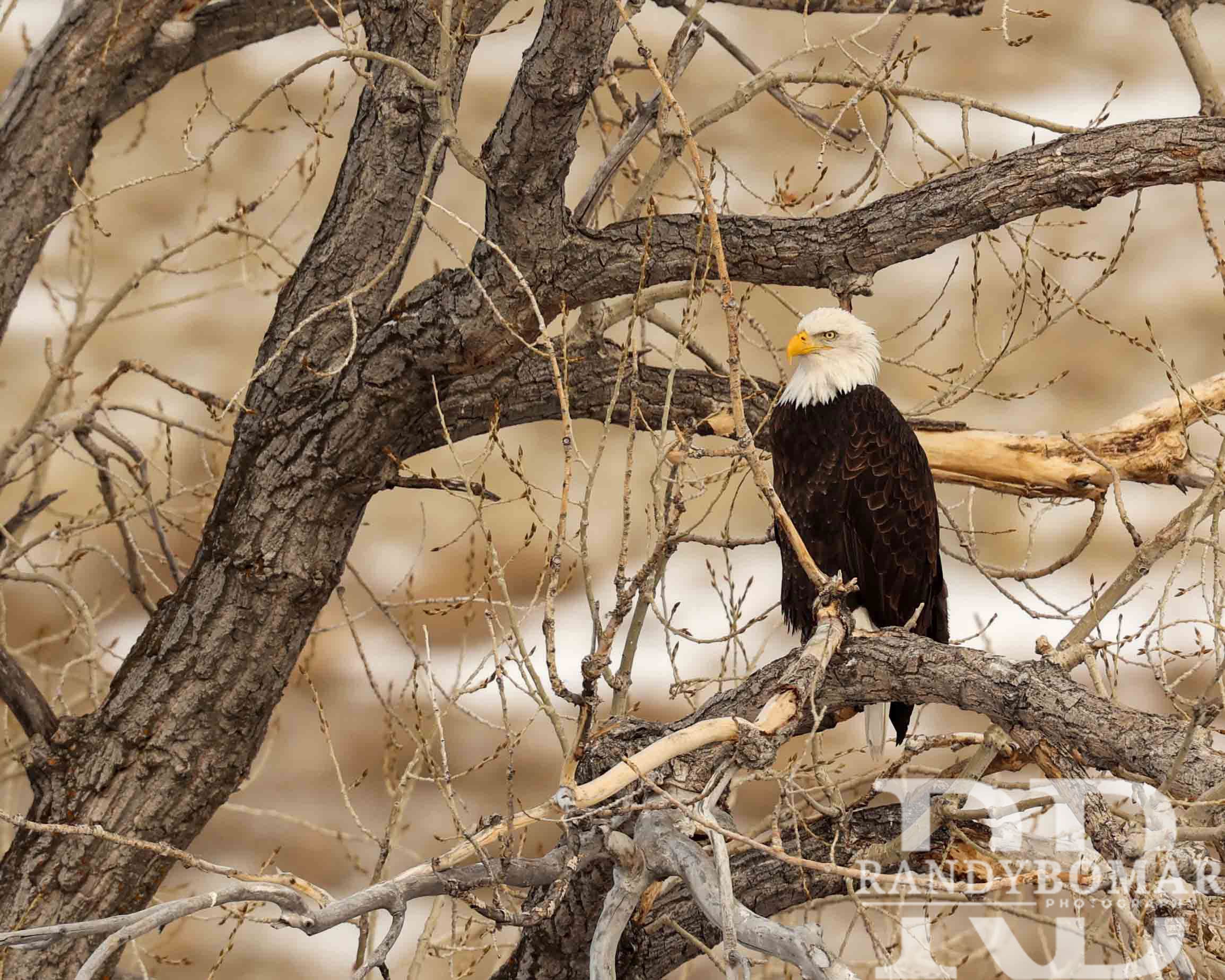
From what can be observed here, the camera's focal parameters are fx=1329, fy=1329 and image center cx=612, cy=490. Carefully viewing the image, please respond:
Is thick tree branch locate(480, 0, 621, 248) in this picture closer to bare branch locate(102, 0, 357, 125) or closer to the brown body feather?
the brown body feather

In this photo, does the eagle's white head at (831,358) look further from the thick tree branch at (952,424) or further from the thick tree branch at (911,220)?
the thick tree branch at (911,220)

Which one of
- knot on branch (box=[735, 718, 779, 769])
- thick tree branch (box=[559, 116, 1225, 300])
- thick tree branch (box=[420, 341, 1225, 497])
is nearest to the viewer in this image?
knot on branch (box=[735, 718, 779, 769])

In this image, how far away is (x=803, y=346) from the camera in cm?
359

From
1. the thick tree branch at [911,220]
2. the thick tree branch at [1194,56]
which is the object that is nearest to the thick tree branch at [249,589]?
the thick tree branch at [911,220]

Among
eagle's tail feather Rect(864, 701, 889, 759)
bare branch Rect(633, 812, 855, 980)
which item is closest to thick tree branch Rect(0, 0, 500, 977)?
bare branch Rect(633, 812, 855, 980)

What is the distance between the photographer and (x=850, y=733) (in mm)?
9484

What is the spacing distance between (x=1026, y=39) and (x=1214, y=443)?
8911 mm

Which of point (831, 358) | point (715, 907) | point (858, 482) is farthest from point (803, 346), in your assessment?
point (715, 907)

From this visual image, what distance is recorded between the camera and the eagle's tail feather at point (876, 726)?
379 centimetres

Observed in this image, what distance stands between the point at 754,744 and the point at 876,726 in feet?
5.50

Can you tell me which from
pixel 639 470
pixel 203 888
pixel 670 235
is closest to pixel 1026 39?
pixel 670 235

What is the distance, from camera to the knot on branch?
2.24 metres

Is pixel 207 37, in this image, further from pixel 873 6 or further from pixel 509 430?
pixel 509 430

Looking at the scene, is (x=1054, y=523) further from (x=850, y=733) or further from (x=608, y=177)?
(x=608, y=177)
